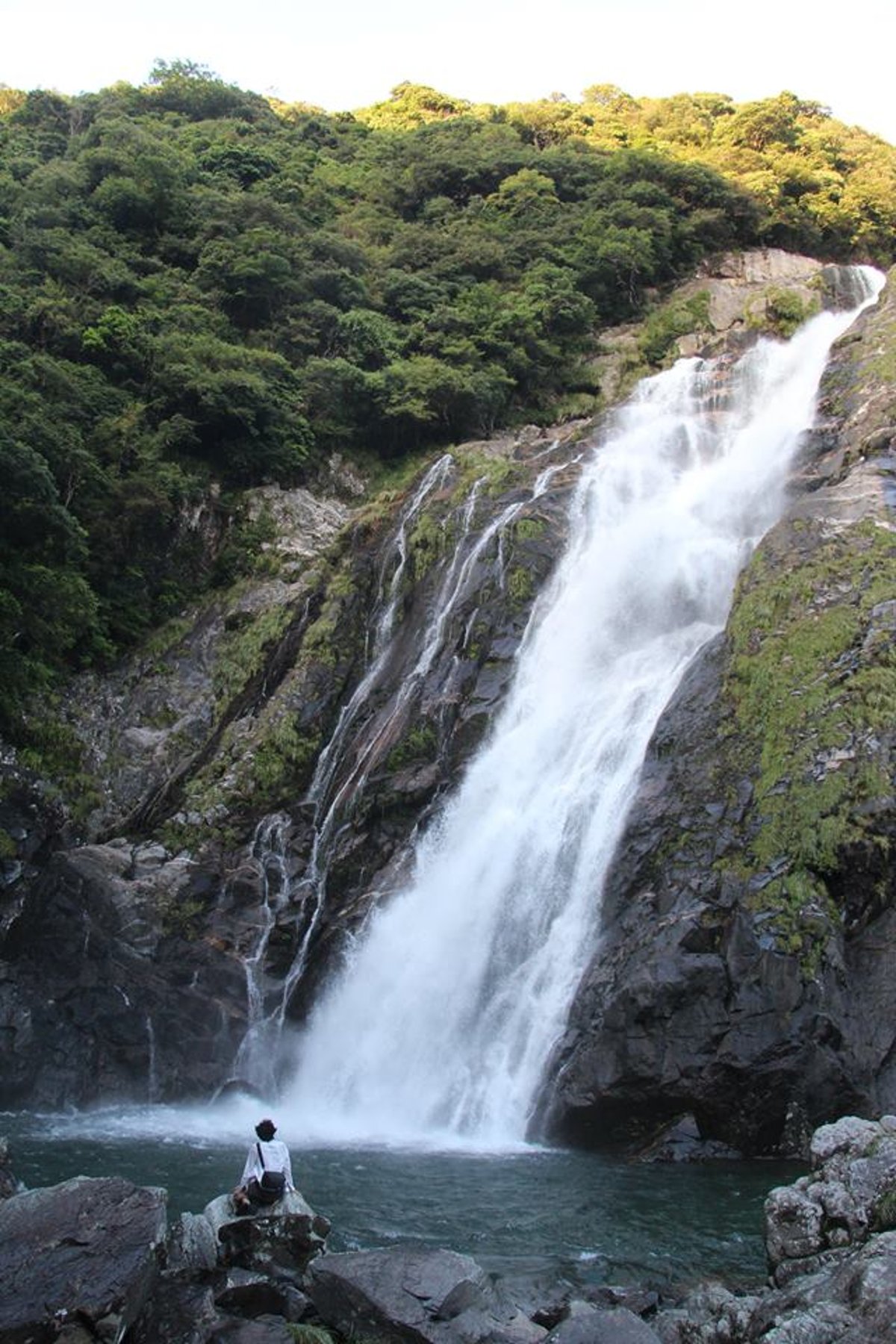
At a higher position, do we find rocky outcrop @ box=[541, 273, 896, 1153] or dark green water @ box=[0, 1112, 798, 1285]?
rocky outcrop @ box=[541, 273, 896, 1153]

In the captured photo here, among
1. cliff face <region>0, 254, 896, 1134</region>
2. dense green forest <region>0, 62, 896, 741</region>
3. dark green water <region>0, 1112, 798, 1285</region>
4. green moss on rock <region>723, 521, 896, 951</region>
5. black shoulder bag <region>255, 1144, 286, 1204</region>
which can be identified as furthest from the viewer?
dense green forest <region>0, 62, 896, 741</region>

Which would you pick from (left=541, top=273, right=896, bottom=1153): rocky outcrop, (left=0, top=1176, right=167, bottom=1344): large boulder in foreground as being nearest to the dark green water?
(left=541, top=273, right=896, bottom=1153): rocky outcrop

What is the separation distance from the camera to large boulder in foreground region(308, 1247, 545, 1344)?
7035 millimetres

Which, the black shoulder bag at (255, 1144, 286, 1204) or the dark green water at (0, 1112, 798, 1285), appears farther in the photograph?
the dark green water at (0, 1112, 798, 1285)

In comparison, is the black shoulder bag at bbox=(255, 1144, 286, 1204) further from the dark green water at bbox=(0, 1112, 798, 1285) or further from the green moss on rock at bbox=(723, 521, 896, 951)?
the green moss on rock at bbox=(723, 521, 896, 951)

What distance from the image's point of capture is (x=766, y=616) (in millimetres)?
17359

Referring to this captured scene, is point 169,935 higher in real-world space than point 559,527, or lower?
lower

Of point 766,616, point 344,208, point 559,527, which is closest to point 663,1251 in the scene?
point 766,616

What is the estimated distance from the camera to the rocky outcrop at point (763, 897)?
1309 centimetres

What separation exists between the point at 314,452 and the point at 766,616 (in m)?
16.1

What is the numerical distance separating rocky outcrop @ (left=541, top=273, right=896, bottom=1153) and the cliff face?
0.13 feet

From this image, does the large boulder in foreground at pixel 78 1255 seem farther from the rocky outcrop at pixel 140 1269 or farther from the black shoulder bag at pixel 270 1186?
the black shoulder bag at pixel 270 1186

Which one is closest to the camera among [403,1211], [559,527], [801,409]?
[403,1211]

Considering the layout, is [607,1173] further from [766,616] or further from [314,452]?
[314,452]
